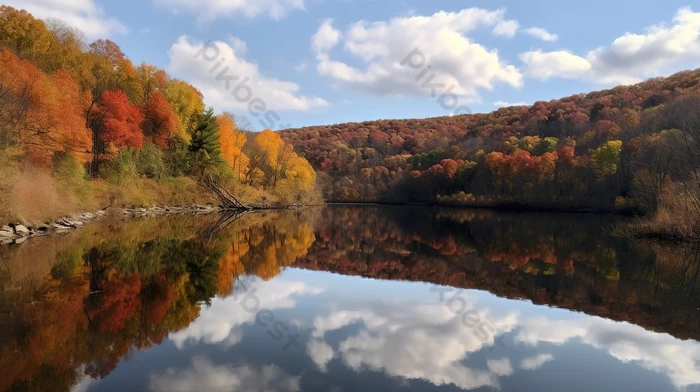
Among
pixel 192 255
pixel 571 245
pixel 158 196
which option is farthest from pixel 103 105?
pixel 571 245

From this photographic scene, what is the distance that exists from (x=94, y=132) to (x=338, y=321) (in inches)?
1200

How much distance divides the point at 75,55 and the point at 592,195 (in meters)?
50.9

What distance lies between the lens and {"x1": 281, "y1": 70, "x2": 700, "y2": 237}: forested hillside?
27.8 m

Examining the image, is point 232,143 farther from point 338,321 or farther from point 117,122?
point 338,321

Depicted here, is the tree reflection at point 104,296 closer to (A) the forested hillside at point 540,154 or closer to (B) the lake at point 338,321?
(B) the lake at point 338,321

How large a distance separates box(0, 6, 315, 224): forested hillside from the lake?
7.38m

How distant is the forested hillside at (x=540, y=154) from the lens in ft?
91.1

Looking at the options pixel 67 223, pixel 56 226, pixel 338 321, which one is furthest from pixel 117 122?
pixel 338 321

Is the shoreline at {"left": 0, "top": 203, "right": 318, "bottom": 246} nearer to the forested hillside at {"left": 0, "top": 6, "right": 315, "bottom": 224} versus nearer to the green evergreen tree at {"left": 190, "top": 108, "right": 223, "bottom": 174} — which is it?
the forested hillside at {"left": 0, "top": 6, "right": 315, "bottom": 224}

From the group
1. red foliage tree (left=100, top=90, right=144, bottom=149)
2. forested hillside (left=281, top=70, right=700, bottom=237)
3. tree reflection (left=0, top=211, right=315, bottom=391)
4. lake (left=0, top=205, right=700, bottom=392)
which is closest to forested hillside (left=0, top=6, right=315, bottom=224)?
red foliage tree (left=100, top=90, right=144, bottom=149)

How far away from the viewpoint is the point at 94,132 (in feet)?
105

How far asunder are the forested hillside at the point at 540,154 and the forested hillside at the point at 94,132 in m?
29.4

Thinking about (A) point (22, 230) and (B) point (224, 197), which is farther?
(B) point (224, 197)

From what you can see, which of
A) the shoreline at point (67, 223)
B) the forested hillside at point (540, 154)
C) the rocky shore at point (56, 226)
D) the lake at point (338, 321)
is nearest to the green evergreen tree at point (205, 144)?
the shoreline at point (67, 223)
